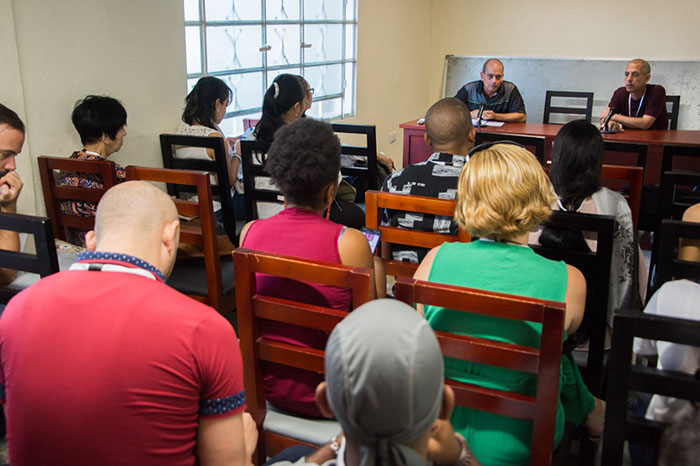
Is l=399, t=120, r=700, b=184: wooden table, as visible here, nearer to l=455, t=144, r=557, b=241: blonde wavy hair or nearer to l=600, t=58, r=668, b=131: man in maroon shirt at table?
l=600, t=58, r=668, b=131: man in maroon shirt at table

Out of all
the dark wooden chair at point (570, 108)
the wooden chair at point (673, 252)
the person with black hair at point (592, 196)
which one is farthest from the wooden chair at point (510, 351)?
the dark wooden chair at point (570, 108)

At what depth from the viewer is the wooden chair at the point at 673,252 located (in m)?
1.59

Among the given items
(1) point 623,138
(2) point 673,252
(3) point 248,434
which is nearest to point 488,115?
(1) point 623,138

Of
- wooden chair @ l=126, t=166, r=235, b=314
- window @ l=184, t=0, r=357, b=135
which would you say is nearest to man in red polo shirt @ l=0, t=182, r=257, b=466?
wooden chair @ l=126, t=166, r=235, b=314

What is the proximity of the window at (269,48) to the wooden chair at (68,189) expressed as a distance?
1476 millimetres

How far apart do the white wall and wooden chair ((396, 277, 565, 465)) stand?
7.15 ft

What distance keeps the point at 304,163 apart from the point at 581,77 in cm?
531

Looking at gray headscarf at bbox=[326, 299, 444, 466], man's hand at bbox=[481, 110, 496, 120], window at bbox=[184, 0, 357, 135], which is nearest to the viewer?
gray headscarf at bbox=[326, 299, 444, 466]

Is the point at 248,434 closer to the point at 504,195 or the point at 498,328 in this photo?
the point at 498,328

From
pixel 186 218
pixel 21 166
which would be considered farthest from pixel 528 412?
pixel 21 166

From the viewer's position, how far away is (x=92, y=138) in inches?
111

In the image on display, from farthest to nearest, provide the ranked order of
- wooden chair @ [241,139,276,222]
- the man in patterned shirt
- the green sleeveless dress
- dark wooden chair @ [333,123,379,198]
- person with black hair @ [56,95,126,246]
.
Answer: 1. dark wooden chair @ [333,123,379,198]
2. wooden chair @ [241,139,276,222]
3. person with black hair @ [56,95,126,246]
4. the man in patterned shirt
5. the green sleeveless dress

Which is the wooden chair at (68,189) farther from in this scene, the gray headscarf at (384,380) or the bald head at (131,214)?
the gray headscarf at (384,380)

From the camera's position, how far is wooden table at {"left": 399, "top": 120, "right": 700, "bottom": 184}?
4.32 meters
